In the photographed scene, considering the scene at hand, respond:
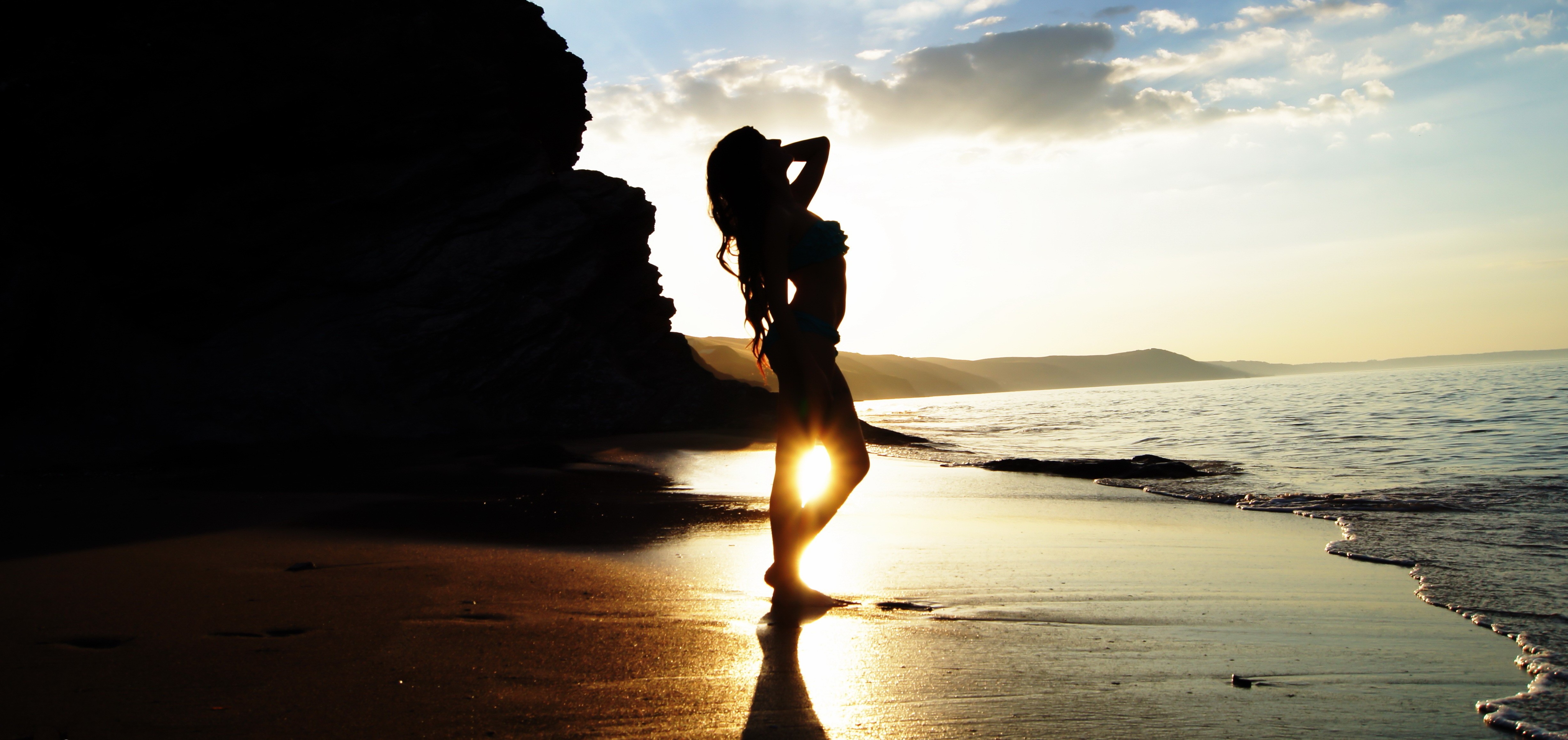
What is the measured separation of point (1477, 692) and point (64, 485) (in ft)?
32.7

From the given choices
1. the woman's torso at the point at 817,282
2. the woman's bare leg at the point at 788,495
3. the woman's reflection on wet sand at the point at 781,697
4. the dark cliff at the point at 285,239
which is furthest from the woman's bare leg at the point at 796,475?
the dark cliff at the point at 285,239

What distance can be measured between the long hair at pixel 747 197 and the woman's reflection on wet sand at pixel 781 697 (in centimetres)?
105

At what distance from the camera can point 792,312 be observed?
3.01 meters

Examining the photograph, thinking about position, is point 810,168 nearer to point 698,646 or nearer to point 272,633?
point 698,646

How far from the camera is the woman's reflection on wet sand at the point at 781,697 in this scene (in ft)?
6.24

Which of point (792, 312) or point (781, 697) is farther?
point (792, 312)

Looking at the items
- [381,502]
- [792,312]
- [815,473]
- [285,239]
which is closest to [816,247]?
[792,312]

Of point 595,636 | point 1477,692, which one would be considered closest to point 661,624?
point 595,636

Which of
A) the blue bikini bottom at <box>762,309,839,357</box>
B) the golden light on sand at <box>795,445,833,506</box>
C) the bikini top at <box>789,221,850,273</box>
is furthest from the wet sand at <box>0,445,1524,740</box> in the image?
the bikini top at <box>789,221,850,273</box>

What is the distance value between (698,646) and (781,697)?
50cm

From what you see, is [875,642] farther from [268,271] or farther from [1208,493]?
[268,271]

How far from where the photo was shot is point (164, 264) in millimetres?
13469

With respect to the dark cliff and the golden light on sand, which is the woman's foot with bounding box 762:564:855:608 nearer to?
the golden light on sand

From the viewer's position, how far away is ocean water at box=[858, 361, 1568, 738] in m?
3.45
